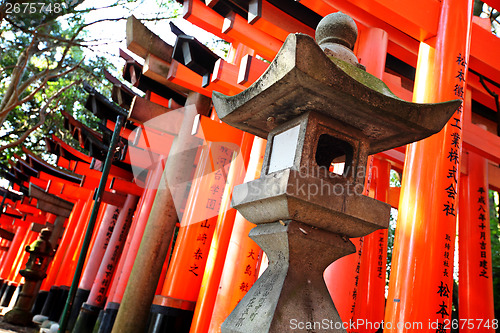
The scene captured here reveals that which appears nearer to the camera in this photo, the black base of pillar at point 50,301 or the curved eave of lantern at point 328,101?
the curved eave of lantern at point 328,101

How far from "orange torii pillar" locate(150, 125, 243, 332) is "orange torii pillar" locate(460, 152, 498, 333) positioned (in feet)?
12.7

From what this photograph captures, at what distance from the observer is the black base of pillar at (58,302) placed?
11879 millimetres

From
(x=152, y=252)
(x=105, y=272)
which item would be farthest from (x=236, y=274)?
(x=105, y=272)

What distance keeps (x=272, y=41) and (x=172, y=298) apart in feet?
13.4

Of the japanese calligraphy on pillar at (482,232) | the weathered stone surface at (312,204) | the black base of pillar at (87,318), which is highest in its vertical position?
the japanese calligraphy on pillar at (482,232)

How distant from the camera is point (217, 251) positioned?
19.0ft

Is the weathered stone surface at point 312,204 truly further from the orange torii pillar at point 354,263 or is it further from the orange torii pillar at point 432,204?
the orange torii pillar at point 432,204

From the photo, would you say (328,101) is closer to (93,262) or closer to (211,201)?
(211,201)

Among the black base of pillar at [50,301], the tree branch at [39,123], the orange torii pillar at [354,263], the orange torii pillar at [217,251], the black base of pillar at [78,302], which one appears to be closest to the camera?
the orange torii pillar at [354,263]

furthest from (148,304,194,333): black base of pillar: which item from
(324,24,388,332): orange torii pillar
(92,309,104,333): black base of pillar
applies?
(92,309,104,333): black base of pillar

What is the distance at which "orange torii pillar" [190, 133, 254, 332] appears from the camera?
5410mm

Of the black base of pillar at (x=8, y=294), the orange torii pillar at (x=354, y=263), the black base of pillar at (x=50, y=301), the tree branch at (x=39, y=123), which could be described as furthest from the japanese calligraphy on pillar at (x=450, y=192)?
the black base of pillar at (x=8, y=294)

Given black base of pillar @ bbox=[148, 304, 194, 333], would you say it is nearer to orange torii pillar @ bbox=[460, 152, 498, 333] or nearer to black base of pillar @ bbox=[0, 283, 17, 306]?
orange torii pillar @ bbox=[460, 152, 498, 333]

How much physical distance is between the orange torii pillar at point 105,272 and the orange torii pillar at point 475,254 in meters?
7.34
